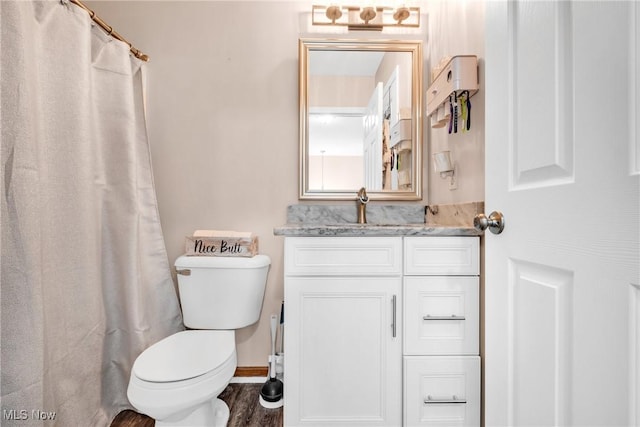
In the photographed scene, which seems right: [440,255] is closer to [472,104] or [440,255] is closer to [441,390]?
[441,390]

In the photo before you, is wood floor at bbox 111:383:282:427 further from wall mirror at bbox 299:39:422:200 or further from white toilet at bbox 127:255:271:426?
wall mirror at bbox 299:39:422:200

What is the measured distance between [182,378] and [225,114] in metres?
1.30

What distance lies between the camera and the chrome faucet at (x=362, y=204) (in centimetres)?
166

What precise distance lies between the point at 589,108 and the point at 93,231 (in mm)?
1602

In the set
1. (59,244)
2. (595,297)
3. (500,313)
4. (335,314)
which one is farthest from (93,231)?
(595,297)

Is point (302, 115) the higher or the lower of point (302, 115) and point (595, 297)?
the higher

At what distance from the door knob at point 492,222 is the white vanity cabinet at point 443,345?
448 millimetres

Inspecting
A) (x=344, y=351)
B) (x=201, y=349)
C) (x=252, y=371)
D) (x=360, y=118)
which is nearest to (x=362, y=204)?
(x=360, y=118)

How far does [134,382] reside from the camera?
110 centimetres

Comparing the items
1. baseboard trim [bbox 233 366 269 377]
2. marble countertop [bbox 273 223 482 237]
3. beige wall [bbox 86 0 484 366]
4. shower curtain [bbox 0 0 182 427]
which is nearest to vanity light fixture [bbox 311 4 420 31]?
beige wall [bbox 86 0 484 366]

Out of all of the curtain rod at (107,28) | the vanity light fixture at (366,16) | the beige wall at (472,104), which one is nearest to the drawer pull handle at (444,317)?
the beige wall at (472,104)

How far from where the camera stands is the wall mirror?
1.75 metres

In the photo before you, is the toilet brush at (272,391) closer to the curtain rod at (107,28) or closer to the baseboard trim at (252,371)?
the baseboard trim at (252,371)

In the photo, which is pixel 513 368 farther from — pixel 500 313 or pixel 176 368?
pixel 176 368
